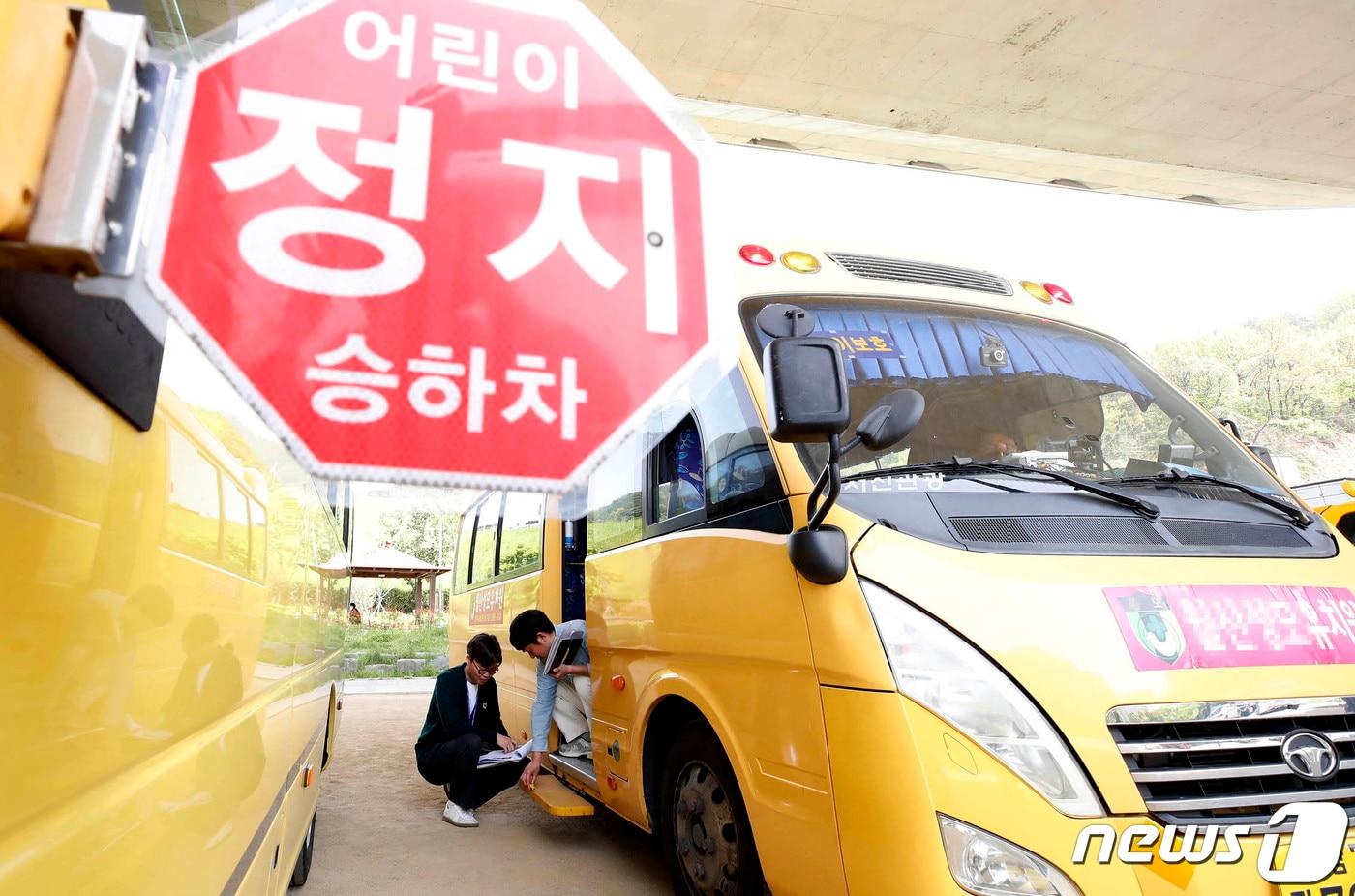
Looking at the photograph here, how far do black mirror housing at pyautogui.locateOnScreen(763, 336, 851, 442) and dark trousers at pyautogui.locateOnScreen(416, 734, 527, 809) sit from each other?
4.11 meters

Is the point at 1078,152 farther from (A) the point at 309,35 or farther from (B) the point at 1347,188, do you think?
(A) the point at 309,35

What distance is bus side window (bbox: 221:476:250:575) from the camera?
1.56 meters

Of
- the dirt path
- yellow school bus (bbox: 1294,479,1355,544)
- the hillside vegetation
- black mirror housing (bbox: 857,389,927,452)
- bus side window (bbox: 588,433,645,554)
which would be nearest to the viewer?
black mirror housing (bbox: 857,389,927,452)

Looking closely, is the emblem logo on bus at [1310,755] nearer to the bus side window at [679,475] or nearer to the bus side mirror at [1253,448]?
the bus side mirror at [1253,448]

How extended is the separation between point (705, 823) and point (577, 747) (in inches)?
79.3

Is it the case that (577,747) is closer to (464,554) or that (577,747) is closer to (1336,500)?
(464,554)

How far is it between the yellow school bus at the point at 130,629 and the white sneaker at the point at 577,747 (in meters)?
3.06

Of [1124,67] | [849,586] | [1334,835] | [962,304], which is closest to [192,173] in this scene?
[849,586]

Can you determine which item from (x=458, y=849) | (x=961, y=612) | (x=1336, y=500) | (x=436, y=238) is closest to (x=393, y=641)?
(x=458, y=849)

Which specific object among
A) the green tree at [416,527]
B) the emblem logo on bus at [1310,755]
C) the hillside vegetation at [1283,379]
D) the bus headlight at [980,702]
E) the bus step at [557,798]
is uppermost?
the hillside vegetation at [1283,379]

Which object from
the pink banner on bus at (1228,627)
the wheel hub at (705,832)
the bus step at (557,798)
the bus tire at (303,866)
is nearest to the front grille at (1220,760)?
the pink banner on bus at (1228,627)

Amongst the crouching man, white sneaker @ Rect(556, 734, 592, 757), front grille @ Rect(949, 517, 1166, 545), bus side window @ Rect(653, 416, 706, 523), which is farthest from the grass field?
front grille @ Rect(949, 517, 1166, 545)

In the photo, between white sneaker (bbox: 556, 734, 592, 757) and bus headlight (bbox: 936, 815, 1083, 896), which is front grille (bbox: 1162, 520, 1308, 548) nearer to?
bus headlight (bbox: 936, 815, 1083, 896)

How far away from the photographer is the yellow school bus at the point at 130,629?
2.62 ft
